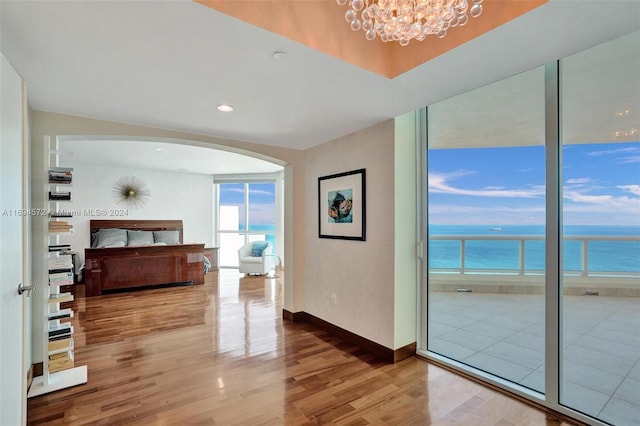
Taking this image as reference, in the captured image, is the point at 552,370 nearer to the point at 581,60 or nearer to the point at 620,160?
the point at 620,160

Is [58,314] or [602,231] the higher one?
[602,231]

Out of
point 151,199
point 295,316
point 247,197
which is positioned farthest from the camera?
point 247,197

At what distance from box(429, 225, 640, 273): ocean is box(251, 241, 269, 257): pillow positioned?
15.2 ft

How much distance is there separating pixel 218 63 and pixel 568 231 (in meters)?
2.49

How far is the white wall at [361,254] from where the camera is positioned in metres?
2.88

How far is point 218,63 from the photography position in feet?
6.05

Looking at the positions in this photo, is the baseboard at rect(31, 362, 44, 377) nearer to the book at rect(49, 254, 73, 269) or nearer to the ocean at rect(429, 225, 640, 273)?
the book at rect(49, 254, 73, 269)

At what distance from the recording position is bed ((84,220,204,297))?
5.23 metres

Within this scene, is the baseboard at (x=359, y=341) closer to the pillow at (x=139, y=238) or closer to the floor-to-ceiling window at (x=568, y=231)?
the floor-to-ceiling window at (x=568, y=231)

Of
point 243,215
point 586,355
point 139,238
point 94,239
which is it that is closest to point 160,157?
point 139,238

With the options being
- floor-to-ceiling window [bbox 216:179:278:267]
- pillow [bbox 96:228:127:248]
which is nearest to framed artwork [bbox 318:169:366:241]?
floor-to-ceiling window [bbox 216:179:278:267]

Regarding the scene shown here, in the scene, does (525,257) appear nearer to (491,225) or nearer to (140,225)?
(491,225)

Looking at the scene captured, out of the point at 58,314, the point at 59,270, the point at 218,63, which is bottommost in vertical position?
the point at 58,314

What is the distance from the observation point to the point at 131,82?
6.92 ft
